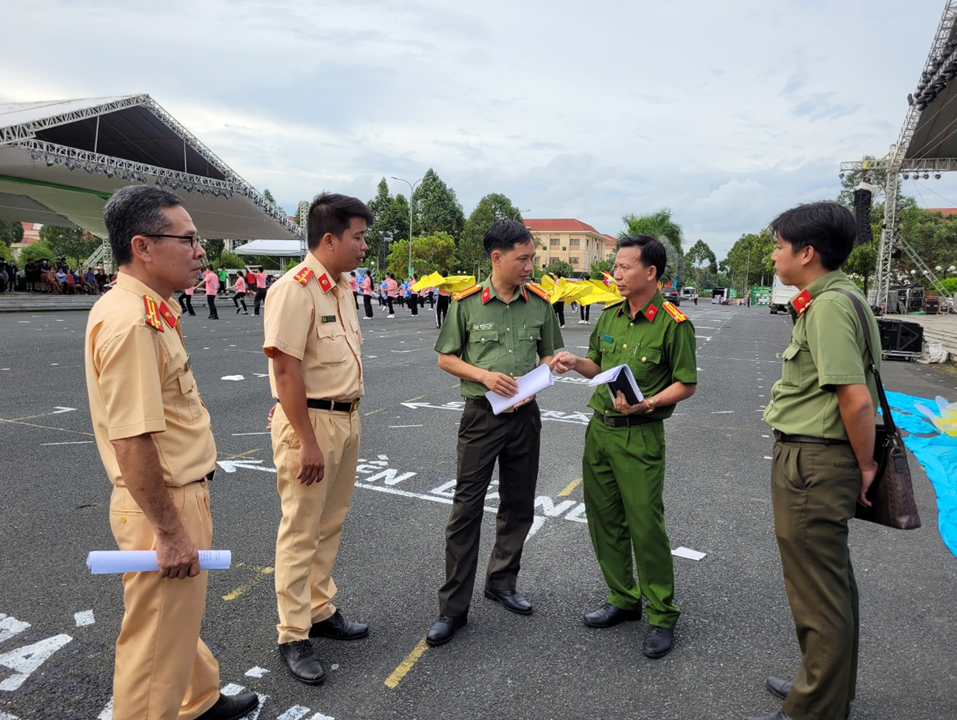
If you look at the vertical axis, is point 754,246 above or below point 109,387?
above

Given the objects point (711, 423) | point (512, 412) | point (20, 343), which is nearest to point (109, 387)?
point (512, 412)

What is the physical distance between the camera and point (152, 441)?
→ 1.98 metres

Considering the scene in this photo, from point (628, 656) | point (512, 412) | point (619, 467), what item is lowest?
point (628, 656)

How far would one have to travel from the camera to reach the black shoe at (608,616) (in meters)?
3.22

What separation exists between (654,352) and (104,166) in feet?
112

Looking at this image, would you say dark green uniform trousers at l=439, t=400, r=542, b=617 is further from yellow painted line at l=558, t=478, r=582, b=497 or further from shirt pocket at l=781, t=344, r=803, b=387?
yellow painted line at l=558, t=478, r=582, b=497

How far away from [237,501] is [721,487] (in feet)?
12.7

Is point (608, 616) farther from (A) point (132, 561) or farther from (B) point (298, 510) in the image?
(A) point (132, 561)

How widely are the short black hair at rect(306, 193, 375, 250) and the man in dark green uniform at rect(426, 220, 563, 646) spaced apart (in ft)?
2.31

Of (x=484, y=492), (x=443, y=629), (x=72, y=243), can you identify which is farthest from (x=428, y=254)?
(x=443, y=629)

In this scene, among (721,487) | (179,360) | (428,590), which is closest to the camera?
(179,360)

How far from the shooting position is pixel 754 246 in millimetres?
85750

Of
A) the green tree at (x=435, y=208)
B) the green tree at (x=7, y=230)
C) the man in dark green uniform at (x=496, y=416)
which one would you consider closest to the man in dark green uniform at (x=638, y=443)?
the man in dark green uniform at (x=496, y=416)

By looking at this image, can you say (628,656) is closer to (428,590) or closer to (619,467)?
(619,467)
